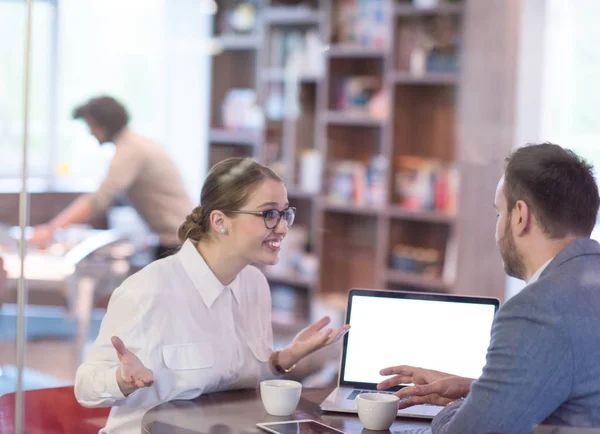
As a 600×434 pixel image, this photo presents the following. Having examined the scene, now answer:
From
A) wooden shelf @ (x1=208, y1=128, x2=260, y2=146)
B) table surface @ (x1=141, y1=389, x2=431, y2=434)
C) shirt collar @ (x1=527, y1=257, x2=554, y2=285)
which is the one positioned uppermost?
wooden shelf @ (x1=208, y1=128, x2=260, y2=146)

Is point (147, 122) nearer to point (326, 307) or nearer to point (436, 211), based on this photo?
point (326, 307)

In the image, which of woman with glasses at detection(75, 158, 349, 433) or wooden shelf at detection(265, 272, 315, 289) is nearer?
woman with glasses at detection(75, 158, 349, 433)

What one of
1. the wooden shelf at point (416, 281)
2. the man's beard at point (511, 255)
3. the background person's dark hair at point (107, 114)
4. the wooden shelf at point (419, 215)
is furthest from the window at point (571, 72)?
the background person's dark hair at point (107, 114)

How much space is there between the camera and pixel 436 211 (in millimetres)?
Result: 4477

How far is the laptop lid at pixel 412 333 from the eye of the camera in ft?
5.90

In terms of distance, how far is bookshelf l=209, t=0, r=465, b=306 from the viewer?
4.57 m

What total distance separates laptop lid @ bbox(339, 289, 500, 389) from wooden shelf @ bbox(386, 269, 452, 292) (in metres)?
2.60

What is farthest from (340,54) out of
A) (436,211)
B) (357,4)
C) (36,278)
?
(36,278)

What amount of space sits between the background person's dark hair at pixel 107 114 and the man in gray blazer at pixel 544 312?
255cm

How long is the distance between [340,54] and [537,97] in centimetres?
140

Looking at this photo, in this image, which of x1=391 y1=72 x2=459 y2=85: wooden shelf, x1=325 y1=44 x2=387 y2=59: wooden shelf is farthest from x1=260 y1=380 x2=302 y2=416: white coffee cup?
x1=325 y1=44 x2=387 y2=59: wooden shelf

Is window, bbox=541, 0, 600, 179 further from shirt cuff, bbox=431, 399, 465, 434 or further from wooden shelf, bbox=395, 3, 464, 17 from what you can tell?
shirt cuff, bbox=431, 399, 465, 434

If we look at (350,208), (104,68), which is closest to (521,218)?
(350,208)

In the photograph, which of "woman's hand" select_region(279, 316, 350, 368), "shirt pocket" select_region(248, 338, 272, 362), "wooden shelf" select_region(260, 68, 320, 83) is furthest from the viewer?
"wooden shelf" select_region(260, 68, 320, 83)
